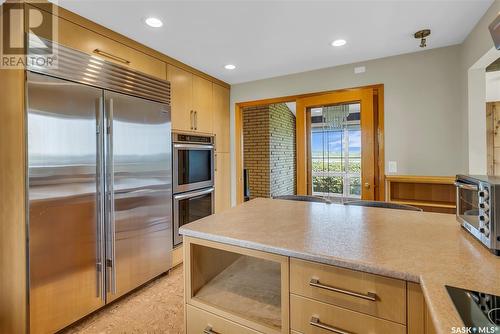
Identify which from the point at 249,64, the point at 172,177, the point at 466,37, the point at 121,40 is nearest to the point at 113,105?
the point at 121,40

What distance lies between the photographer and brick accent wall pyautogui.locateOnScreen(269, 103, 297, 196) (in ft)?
16.9

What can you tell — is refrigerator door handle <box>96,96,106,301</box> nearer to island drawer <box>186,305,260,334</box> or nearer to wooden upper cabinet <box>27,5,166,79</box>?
wooden upper cabinet <box>27,5,166,79</box>

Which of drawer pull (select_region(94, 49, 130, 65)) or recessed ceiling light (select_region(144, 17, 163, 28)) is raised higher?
recessed ceiling light (select_region(144, 17, 163, 28))

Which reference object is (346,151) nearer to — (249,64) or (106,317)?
(249,64)

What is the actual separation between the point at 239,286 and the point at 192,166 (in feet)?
6.34

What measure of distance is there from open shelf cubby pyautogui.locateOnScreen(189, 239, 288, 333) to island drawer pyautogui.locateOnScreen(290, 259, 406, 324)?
8 centimetres

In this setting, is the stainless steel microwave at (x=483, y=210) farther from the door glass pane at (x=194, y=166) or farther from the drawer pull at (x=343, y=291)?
the door glass pane at (x=194, y=166)

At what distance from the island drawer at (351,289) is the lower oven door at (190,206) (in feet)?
6.67

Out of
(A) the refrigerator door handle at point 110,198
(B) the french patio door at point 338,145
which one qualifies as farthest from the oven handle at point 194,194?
(B) the french patio door at point 338,145

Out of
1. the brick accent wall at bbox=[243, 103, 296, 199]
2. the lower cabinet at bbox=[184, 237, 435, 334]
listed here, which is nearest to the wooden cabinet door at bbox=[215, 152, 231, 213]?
the brick accent wall at bbox=[243, 103, 296, 199]

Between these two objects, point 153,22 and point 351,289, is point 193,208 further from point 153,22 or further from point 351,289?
point 351,289

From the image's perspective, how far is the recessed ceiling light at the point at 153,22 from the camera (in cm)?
202

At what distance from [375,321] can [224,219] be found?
0.86 m

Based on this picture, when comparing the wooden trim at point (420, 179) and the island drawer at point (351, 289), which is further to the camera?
the wooden trim at point (420, 179)
